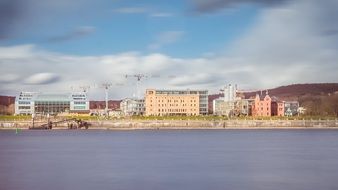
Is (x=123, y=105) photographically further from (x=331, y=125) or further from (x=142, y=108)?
(x=331, y=125)

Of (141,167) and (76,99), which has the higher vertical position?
(76,99)

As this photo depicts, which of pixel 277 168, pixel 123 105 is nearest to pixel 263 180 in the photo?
pixel 277 168

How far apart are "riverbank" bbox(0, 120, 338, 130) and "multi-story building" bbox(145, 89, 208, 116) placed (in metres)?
32.2

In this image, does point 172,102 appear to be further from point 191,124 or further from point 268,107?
point 191,124

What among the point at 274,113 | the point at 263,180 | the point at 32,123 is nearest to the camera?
the point at 263,180

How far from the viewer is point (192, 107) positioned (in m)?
164

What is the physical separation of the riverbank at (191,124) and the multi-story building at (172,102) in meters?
32.2

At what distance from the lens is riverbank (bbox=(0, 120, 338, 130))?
421 ft

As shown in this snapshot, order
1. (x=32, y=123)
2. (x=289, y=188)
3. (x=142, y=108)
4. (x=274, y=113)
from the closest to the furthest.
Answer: (x=289, y=188)
(x=32, y=123)
(x=274, y=113)
(x=142, y=108)

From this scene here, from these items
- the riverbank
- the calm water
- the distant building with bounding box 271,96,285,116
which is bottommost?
the calm water

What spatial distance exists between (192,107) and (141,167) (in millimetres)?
128069

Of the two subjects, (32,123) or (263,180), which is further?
(32,123)

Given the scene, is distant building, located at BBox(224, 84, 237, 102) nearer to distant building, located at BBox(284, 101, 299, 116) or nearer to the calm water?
distant building, located at BBox(284, 101, 299, 116)

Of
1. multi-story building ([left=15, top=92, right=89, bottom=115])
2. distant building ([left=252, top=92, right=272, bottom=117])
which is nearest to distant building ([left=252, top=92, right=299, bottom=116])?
distant building ([left=252, top=92, right=272, bottom=117])
